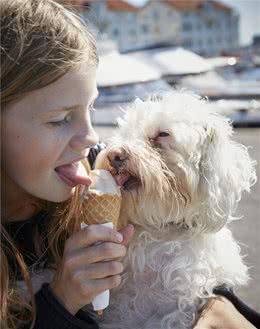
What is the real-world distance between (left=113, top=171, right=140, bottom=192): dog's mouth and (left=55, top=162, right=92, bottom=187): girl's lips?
24 cm

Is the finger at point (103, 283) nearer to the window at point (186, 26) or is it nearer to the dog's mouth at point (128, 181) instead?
the dog's mouth at point (128, 181)

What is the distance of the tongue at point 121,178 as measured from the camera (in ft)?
6.07

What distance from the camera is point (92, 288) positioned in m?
1.53

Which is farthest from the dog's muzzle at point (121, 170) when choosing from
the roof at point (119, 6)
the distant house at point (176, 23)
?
the roof at point (119, 6)

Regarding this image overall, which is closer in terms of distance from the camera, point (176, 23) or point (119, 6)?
point (119, 6)

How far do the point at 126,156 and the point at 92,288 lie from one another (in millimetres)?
533

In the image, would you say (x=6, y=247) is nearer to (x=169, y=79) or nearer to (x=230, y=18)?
(x=169, y=79)

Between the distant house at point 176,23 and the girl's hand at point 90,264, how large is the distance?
7264 cm

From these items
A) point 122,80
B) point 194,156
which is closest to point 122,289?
point 194,156

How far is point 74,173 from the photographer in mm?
1646

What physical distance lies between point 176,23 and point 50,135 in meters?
79.0

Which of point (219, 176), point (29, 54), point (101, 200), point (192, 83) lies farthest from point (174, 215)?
point (192, 83)

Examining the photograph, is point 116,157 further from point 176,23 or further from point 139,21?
point 176,23

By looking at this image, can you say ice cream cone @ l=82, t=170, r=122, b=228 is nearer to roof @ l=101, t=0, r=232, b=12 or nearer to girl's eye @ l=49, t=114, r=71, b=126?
girl's eye @ l=49, t=114, r=71, b=126
